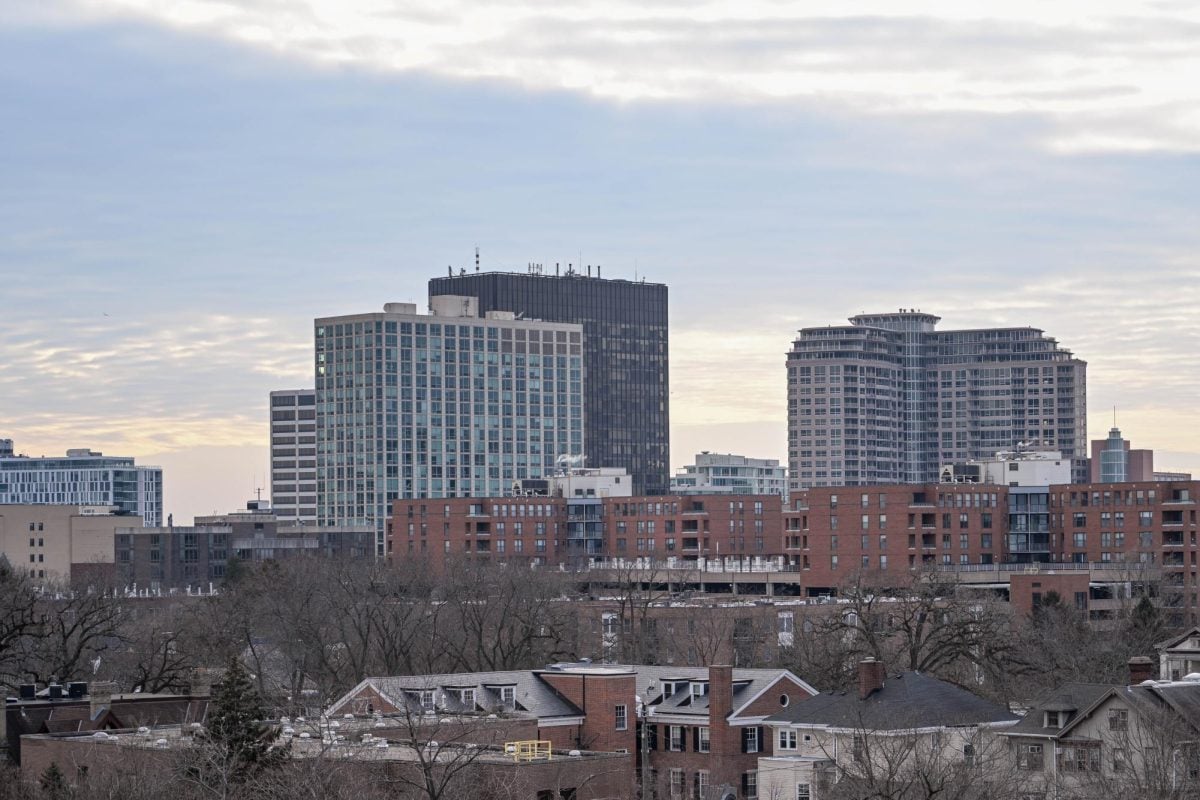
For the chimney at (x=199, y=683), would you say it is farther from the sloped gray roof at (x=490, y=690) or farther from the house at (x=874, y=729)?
the house at (x=874, y=729)

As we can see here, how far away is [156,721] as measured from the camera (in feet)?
314

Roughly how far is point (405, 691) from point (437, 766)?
68.1 ft

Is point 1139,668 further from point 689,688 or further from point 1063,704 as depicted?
point 689,688

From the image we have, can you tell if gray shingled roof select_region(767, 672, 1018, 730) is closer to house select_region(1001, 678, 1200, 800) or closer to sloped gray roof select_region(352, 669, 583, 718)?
house select_region(1001, 678, 1200, 800)

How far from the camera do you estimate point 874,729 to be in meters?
84.7

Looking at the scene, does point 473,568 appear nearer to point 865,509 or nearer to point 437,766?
point 865,509

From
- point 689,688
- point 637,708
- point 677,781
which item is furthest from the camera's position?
point 689,688

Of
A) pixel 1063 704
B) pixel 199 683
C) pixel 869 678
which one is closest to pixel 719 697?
pixel 869 678

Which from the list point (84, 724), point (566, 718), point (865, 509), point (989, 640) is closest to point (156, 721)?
point (84, 724)

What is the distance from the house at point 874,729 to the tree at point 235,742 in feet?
69.4

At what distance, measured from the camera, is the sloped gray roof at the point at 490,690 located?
92.8 metres

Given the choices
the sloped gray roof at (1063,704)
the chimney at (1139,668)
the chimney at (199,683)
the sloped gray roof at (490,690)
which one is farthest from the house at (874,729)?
the chimney at (199,683)

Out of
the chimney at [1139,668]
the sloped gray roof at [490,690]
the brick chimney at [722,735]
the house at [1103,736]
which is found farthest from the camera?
the brick chimney at [722,735]

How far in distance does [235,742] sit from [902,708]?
28.6 metres
